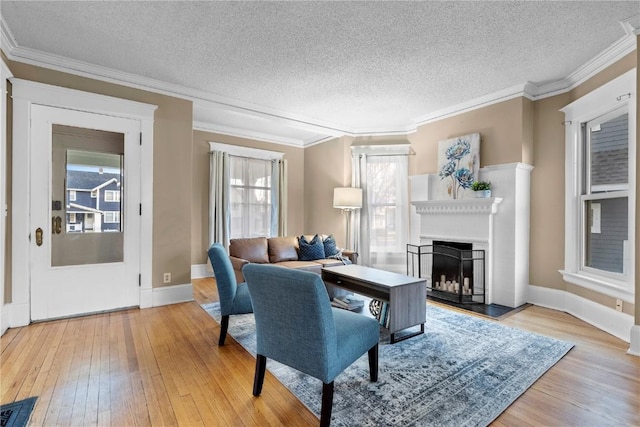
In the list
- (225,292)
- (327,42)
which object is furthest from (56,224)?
(327,42)

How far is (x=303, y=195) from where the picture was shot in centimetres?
675

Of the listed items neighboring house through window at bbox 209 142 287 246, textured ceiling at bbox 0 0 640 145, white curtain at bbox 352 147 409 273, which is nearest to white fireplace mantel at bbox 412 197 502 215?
white curtain at bbox 352 147 409 273

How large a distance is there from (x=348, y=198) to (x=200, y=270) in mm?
2896

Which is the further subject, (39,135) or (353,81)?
(353,81)

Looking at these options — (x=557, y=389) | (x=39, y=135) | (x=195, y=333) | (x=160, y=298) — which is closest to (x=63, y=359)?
(x=195, y=333)

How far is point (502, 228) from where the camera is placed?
3.96 m

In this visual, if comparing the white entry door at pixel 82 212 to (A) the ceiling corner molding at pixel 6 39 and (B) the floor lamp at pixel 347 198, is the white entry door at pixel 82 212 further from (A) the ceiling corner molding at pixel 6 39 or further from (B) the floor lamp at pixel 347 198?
(B) the floor lamp at pixel 347 198

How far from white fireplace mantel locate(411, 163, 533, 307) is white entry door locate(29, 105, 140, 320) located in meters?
4.12

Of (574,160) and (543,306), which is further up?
(574,160)

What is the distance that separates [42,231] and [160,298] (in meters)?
1.37

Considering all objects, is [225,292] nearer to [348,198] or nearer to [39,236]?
[39,236]

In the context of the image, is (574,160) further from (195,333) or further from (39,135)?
(39,135)

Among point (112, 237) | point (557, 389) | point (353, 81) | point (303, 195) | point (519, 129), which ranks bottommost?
point (557, 389)

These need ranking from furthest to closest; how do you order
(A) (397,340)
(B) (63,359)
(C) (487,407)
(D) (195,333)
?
(D) (195,333)
(A) (397,340)
(B) (63,359)
(C) (487,407)
